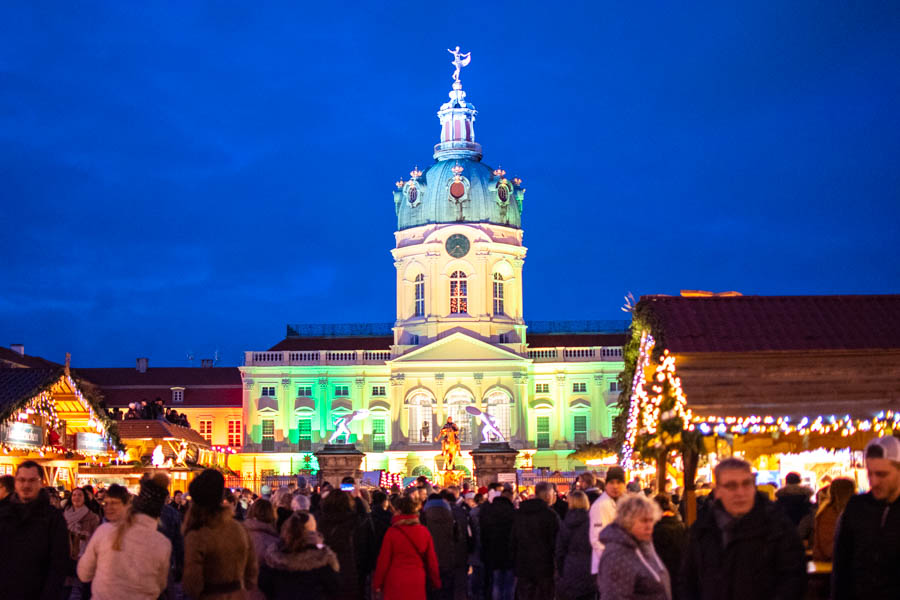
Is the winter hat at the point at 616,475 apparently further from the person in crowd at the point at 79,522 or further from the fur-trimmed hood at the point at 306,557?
the person in crowd at the point at 79,522

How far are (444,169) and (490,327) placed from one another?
10257 mm

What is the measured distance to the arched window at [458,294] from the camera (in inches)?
3317

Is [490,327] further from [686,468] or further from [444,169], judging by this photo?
[686,468]

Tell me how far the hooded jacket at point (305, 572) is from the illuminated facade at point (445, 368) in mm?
71722

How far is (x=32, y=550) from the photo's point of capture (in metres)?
10.0

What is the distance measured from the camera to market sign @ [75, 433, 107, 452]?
3044cm

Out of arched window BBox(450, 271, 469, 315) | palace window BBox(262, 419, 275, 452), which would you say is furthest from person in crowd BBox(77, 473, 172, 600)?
palace window BBox(262, 419, 275, 452)

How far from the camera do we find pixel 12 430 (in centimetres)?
2653

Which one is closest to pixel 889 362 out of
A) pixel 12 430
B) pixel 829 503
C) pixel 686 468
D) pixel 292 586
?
pixel 686 468

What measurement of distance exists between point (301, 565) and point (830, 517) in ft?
15.2

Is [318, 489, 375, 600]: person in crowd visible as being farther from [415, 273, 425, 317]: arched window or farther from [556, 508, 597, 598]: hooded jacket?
[415, 273, 425, 317]: arched window

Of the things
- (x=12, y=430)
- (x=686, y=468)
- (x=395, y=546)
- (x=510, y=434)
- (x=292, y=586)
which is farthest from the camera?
(x=510, y=434)

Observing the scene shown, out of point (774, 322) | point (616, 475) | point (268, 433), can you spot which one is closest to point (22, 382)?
Result: point (774, 322)

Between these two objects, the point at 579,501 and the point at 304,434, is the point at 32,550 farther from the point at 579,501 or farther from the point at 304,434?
the point at 304,434
